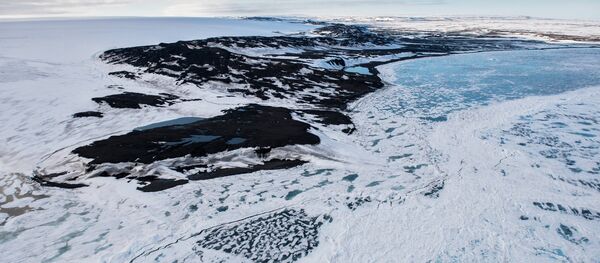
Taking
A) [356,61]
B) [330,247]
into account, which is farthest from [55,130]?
[356,61]

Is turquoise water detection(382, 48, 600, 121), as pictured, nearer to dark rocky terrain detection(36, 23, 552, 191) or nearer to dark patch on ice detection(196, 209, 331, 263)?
dark rocky terrain detection(36, 23, 552, 191)

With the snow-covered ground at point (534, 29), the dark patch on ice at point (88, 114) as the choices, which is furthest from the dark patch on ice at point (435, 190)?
the snow-covered ground at point (534, 29)

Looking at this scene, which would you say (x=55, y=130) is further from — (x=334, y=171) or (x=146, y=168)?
(x=334, y=171)

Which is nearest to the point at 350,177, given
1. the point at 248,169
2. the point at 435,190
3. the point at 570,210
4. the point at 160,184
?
the point at 435,190

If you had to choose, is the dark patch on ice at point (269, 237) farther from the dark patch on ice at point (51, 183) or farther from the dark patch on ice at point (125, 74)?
the dark patch on ice at point (125, 74)

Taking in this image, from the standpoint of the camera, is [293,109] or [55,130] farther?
[293,109]

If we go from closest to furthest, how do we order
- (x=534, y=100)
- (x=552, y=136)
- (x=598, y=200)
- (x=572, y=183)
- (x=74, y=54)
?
(x=598, y=200), (x=572, y=183), (x=552, y=136), (x=534, y=100), (x=74, y=54)

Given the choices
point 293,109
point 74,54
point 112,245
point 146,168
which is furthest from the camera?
point 74,54
